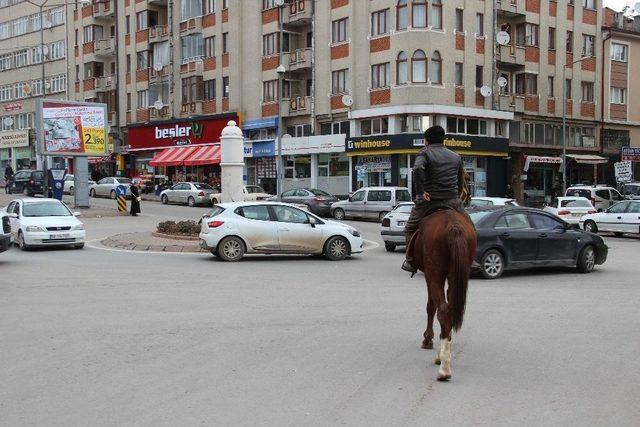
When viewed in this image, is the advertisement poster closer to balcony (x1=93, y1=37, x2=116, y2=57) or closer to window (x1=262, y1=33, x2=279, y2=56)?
window (x1=262, y1=33, x2=279, y2=56)

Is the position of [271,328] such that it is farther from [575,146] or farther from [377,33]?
[575,146]

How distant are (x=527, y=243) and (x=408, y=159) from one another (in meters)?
26.9

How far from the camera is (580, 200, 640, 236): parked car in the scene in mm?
27266

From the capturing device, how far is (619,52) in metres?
52.0

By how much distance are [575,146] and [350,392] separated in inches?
1855

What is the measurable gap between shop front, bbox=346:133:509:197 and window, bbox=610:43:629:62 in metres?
13.5

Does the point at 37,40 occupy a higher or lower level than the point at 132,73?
higher

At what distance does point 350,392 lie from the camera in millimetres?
6211

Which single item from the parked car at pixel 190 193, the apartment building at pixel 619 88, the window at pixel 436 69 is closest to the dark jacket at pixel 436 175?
the window at pixel 436 69

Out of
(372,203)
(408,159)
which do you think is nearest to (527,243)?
(372,203)

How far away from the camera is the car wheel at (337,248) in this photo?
60.4 feet

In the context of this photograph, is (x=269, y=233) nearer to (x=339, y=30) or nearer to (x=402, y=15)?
(x=402, y=15)

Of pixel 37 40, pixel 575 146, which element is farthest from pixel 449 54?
pixel 37 40

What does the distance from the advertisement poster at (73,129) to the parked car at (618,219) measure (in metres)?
24.4
